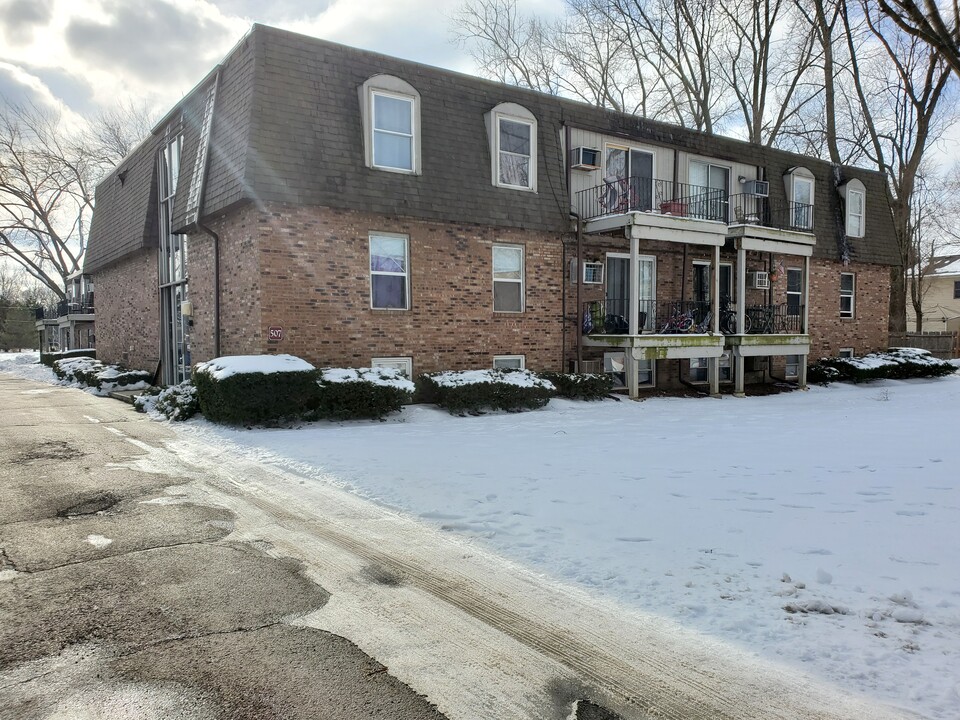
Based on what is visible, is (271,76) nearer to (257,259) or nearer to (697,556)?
(257,259)

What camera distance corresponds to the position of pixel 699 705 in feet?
9.37

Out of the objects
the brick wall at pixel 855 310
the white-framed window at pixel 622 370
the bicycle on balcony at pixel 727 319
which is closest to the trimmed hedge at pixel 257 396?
the white-framed window at pixel 622 370

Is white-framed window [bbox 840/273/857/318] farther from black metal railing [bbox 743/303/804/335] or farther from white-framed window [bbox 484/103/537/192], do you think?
white-framed window [bbox 484/103/537/192]

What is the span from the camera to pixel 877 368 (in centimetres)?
2033

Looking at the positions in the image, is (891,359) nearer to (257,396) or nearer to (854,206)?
(854,206)

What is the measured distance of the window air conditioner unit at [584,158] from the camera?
16.2 m

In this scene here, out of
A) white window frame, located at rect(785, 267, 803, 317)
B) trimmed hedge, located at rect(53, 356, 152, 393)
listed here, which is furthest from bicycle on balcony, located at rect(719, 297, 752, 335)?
trimmed hedge, located at rect(53, 356, 152, 393)

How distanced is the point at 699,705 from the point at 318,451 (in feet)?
21.2

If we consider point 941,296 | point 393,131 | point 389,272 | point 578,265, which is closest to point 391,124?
point 393,131

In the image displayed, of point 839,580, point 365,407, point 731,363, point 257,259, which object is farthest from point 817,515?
point 731,363

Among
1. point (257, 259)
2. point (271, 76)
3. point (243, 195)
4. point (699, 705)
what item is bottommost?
point (699, 705)

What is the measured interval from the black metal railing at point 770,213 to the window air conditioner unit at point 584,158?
207 inches

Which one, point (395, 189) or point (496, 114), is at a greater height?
point (496, 114)

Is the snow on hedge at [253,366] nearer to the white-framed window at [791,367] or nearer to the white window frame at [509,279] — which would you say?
the white window frame at [509,279]
